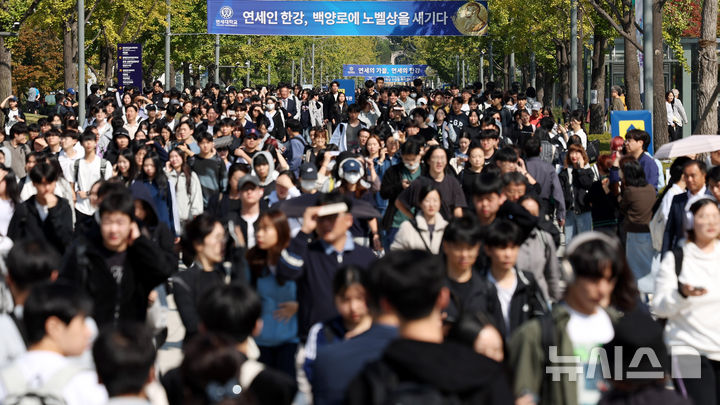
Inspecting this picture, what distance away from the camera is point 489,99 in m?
23.5

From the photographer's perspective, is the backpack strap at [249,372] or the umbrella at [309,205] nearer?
the backpack strap at [249,372]

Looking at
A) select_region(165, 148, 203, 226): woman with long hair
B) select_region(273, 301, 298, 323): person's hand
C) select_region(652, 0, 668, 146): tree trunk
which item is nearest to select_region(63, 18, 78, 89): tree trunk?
select_region(652, 0, 668, 146): tree trunk

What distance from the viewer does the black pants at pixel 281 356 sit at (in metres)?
6.82

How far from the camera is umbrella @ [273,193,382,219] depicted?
26.3ft

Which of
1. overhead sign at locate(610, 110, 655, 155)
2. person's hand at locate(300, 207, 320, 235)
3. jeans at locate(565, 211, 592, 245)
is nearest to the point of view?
person's hand at locate(300, 207, 320, 235)

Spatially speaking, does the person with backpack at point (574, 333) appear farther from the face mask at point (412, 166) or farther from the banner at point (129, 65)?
the banner at point (129, 65)

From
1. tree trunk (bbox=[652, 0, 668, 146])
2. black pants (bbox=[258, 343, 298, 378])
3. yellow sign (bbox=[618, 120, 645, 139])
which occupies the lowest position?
black pants (bbox=[258, 343, 298, 378])

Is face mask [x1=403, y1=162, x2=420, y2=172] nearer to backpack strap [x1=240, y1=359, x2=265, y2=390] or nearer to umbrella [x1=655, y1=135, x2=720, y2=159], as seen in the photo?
umbrella [x1=655, y1=135, x2=720, y2=159]

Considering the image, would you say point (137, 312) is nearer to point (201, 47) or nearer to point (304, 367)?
point (304, 367)

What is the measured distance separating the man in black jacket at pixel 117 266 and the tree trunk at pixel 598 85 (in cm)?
2891

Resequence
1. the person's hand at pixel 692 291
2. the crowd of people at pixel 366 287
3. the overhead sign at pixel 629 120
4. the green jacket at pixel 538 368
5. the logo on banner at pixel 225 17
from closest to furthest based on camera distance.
A: 1. the crowd of people at pixel 366 287
2. the green jacket at pixel 538 368
3. the person's hand at pixel 692 291
4. the overhead sign at pixel 629 120
5. the logo on banner at pixel 225 17

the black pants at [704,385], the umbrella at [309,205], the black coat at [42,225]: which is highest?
the umbrella at [309,205]

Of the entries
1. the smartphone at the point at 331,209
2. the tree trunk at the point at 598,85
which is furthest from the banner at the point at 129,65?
the smartphone at the point at 331,209

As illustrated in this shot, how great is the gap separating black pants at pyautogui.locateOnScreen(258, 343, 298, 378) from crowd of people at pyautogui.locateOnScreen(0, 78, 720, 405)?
1 centimetres
